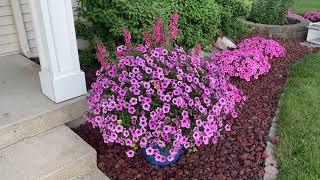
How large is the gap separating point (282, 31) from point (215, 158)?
3.19 meters

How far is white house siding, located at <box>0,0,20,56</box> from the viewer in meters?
3.50

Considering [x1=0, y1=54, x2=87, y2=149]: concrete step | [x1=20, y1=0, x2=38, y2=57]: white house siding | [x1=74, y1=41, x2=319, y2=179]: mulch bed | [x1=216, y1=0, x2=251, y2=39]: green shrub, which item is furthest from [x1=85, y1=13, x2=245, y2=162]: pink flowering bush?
[x1=216, y1=0, x2=251, y2=39]: green shrub

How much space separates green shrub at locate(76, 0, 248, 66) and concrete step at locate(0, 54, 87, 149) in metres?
0.79

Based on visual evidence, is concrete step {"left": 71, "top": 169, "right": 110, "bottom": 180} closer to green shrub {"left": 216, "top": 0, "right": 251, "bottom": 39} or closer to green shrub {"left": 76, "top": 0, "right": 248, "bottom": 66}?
green shrub {"left": 76, "top": 0, "right": 248, "bottom": 66}

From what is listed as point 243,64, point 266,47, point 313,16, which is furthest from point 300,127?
point 313,16

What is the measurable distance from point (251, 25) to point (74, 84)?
3.30 m

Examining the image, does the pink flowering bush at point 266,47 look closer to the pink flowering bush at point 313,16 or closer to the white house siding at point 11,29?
the white house siding at point 11,29

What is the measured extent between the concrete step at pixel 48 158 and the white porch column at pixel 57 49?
0.34m

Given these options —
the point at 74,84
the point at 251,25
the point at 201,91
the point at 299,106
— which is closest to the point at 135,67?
the point at 201,91

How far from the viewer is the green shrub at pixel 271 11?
505 cm

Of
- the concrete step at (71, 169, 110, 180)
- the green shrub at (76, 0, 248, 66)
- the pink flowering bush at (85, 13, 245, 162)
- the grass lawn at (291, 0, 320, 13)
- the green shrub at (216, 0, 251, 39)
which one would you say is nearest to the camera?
the pink flowering bush at (85, 13, 245, 162)

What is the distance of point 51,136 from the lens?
2.39 m

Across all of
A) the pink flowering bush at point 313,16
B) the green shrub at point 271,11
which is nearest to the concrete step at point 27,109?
the green shrub at point 271,11

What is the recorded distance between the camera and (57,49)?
95.4 inches
